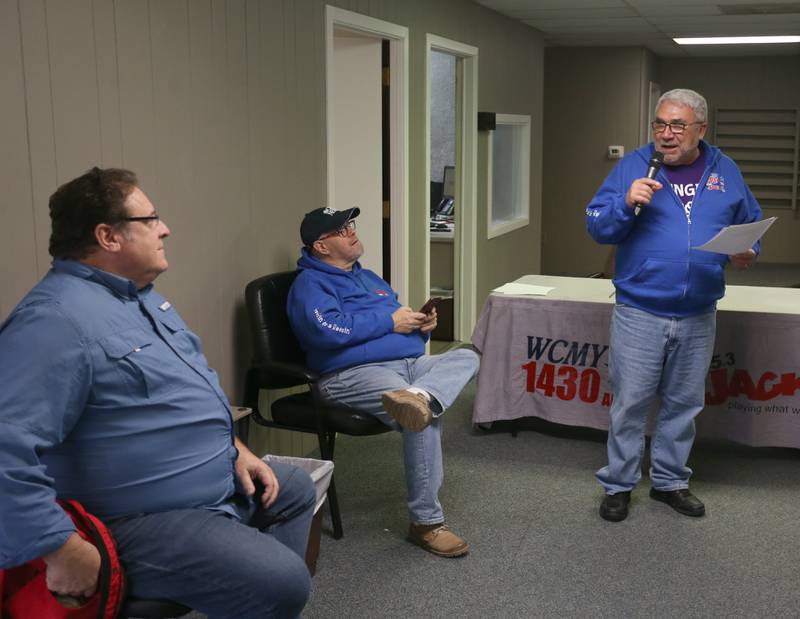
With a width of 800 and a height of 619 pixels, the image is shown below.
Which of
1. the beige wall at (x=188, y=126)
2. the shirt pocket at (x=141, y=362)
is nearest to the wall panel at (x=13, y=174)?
the beige wall at (x=188, y=126)

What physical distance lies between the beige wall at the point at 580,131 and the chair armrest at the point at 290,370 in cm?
649

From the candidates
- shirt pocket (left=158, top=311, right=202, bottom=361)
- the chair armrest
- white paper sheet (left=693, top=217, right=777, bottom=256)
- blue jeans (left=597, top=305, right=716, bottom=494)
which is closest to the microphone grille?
white paper sheet (left=693, top=217, right=777, bottom=256)

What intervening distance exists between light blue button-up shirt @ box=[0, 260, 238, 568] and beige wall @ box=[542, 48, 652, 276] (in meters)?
7.57

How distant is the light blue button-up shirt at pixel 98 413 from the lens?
1694 mm

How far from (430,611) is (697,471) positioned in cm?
163

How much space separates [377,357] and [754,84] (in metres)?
8.72

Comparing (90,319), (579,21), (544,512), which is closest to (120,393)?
(90,319)

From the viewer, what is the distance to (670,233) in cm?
312

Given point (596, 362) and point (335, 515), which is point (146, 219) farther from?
point (596, 362)

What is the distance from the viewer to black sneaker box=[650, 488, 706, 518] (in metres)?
3.38

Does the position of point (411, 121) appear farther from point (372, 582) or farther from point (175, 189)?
point (372, 582)

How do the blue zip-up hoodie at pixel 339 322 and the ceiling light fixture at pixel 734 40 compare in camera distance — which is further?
the ceiling light fixture at pixel 734 40

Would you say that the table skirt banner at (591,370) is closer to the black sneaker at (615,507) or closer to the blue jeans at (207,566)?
the black sneaker at (615,507)

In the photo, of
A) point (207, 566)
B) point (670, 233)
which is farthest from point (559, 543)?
point (207, 566)
